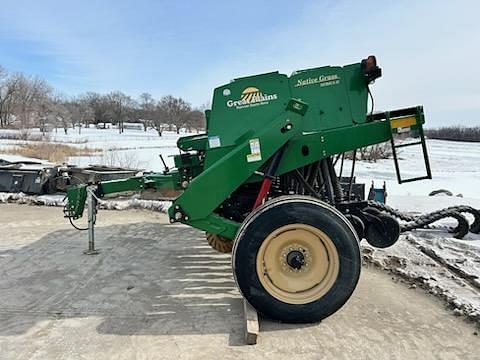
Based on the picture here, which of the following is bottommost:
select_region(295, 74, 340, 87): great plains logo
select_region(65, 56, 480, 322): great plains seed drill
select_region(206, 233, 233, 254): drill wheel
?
select_region(206, 233, 233, 254): drill wheel

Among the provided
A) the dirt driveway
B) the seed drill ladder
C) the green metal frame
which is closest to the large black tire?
the dirt driveway

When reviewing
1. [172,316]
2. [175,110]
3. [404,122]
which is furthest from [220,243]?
[175,110]

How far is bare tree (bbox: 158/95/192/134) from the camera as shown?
213 ft

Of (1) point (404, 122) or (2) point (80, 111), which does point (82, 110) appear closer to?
(2) point (80, 111)

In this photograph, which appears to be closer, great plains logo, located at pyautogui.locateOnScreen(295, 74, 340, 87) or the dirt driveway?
the dirt driveway

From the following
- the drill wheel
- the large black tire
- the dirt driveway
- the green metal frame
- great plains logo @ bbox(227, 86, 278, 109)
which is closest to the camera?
the dirt driveway

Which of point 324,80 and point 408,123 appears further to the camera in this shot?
point 324,80

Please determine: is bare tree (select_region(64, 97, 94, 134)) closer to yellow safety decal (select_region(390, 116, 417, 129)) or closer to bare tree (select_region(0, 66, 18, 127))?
bare tree (select_region(0, 66, 18, 127))

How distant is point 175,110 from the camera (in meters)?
66.5

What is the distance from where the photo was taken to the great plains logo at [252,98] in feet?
13.3

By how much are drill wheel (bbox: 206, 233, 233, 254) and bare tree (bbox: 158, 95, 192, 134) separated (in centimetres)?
5893

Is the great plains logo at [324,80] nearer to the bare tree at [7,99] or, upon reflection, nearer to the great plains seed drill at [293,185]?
the great plains seed drill at [293,185]

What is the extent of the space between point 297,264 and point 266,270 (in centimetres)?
27

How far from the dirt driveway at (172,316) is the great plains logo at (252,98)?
1.87 m
